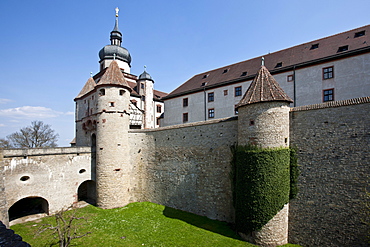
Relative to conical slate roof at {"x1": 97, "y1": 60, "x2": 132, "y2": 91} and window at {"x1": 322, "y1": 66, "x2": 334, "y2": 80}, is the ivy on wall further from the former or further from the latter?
conical slate roof at {"x1": 97, "y1": 60, "x2": 132, "y2": 91}

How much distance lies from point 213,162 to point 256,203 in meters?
4.07

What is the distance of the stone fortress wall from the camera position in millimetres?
9227

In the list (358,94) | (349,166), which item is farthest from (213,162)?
(358,94)

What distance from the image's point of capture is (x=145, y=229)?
1266cm

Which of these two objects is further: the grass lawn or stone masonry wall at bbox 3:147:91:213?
stone masonry wall at bbox 3:147:91:213

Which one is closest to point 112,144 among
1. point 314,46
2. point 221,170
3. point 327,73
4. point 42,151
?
point 42,151

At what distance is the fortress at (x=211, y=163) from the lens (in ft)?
30.9

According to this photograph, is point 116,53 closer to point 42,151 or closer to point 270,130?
point 42,151

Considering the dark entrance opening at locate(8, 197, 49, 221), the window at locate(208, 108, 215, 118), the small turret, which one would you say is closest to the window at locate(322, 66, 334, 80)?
the window at locate(208, 108, 215, 118)

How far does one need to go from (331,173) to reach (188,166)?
9.18 meters

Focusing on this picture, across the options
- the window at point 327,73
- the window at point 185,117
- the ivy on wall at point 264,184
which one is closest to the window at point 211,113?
the window at point 185,117

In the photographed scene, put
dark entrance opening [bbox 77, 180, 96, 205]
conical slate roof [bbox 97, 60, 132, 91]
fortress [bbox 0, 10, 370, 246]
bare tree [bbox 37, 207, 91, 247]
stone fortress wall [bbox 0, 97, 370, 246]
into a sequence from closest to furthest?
bare tree [bbox 37, 207, 91, 247], stone fortress wall [bbox 0, 97, 370, 246], fortress [bbox 0, 10, 370, 246], conical slate roof [bbox 97, 60, 132, 91], dark entrance opening [bbox 77, 180, 96, 205]

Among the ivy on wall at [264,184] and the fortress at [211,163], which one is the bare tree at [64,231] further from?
the ivy on wall at [264,184]

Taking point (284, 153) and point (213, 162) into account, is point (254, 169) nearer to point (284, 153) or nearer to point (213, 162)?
point (284, 153)
